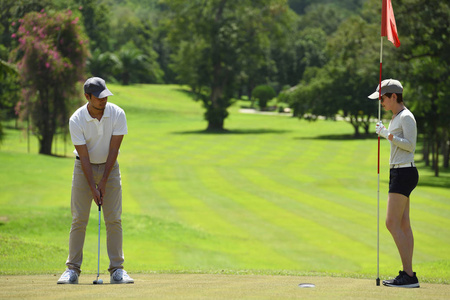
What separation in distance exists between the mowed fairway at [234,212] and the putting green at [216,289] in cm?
149

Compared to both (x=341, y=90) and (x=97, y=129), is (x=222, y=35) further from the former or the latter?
(x=97, y=129)

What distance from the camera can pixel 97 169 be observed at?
7742mm

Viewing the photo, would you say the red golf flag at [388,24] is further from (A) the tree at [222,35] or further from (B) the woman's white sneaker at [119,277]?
(A) the tree at [222,35]

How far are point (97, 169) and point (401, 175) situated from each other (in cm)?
324

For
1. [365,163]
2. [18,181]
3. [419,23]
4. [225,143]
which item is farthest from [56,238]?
[225,143]

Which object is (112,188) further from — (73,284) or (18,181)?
(18,181)

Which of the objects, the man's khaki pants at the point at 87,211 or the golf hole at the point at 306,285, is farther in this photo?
the man's khaki pants at the point at 87,211

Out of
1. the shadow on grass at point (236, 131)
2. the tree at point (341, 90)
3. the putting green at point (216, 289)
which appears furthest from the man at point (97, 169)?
the shadow on grass at point (236, 131)

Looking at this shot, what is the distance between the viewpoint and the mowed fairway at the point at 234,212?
1417 centimetres

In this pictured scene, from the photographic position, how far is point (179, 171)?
38.3 metres

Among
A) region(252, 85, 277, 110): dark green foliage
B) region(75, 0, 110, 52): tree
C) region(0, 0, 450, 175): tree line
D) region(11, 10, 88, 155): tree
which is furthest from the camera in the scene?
region(75, 0, 110, 52): tree

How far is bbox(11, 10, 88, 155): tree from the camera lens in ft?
141

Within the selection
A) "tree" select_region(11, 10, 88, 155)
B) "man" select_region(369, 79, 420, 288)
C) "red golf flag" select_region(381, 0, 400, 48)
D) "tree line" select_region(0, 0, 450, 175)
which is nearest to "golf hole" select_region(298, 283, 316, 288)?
"man" select_region(369, 79, 420, 288)

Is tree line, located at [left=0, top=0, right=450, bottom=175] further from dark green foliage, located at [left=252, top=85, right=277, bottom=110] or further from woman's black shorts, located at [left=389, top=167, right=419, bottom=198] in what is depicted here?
woman's black shorts, located at [left=389, top=167, right=419, bottom=198]
